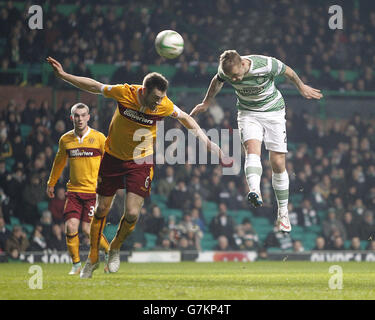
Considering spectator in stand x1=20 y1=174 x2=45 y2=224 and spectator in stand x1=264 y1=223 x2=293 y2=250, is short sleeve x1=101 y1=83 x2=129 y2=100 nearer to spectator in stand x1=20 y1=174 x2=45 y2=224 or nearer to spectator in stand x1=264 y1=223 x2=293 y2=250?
spectator in stand x1=20 y1=174 x2=45 y2=224

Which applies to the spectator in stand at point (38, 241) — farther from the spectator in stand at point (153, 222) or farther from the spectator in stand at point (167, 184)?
the spectator in stand at point (167, 184)

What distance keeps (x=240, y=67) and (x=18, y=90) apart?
11.5 m

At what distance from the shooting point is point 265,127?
9953 mm

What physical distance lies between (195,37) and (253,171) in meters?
13.1

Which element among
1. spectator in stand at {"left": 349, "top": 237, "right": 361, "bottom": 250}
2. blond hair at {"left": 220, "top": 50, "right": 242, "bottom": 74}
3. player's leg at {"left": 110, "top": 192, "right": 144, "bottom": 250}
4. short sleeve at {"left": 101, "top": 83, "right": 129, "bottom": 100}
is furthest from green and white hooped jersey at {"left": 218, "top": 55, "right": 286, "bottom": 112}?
spectator in stand at {"left": 349, "top": 237, "right": 361, "bottom": 250}

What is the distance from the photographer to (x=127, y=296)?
7184 mm

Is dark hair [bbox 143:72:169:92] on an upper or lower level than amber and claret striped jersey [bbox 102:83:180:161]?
upper

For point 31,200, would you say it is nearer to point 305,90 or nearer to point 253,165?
point 253,165

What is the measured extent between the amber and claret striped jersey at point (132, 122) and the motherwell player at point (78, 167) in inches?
85.6

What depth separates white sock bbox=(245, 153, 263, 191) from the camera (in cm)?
930

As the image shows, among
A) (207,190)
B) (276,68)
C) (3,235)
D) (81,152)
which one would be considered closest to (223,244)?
(207,190)

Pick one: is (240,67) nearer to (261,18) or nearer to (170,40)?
(170,40)

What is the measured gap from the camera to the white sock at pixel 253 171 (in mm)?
9305

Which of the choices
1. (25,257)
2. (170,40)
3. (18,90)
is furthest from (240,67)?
(18,90)
